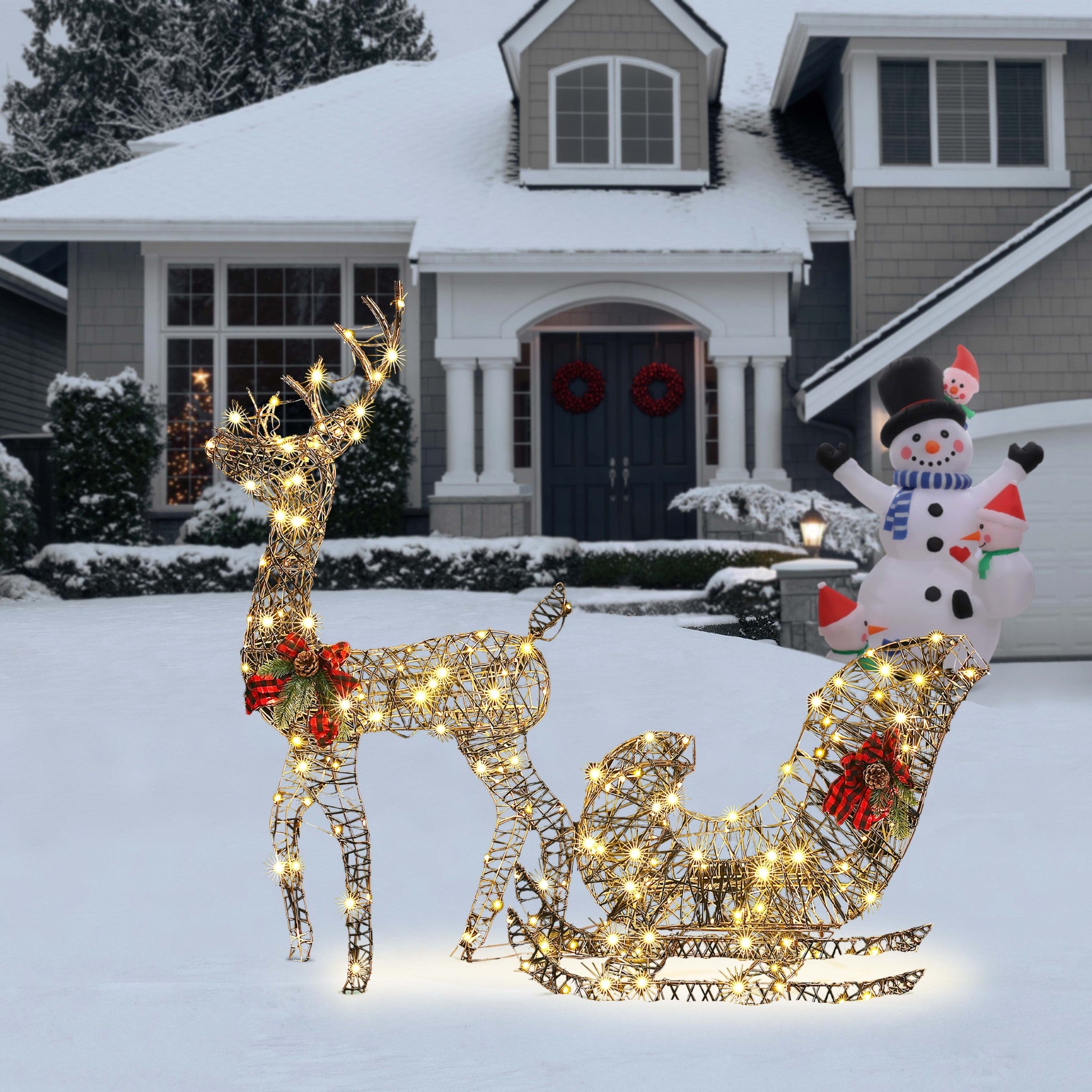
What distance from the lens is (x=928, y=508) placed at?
283 inches

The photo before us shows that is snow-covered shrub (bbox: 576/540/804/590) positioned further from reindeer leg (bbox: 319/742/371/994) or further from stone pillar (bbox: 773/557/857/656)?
reindeer leg (bbox: 319/742/371/994)

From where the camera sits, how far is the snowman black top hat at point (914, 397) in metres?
7.07

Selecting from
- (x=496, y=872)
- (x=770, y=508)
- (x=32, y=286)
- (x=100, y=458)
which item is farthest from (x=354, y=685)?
(x=32, y=286)

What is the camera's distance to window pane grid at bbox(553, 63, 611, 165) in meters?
14.1

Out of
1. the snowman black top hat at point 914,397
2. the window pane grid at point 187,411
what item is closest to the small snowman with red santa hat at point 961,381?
the snowman black top hat at point 914,397

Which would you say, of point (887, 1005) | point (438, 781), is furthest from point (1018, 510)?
point (887, 1005)

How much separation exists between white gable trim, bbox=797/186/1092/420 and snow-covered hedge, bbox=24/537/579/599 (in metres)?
2.82

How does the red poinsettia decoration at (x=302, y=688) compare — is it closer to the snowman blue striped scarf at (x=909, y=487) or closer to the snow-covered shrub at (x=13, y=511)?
the snowman blue striped scarf at (x=909, y=487)

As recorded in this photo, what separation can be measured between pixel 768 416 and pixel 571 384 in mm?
2510

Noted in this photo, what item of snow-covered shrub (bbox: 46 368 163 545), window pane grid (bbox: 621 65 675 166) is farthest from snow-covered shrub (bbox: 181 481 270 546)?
window pane grid (bbox: 621 65 675 166)

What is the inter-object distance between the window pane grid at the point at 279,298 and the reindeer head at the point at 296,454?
1082cm

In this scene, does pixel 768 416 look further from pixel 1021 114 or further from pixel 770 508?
pixel 1021 114

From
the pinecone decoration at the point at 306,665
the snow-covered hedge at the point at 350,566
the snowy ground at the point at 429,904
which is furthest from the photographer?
the snow-covered hedge at the point at 350,566

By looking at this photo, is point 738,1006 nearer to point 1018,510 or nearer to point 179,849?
point 179,849
